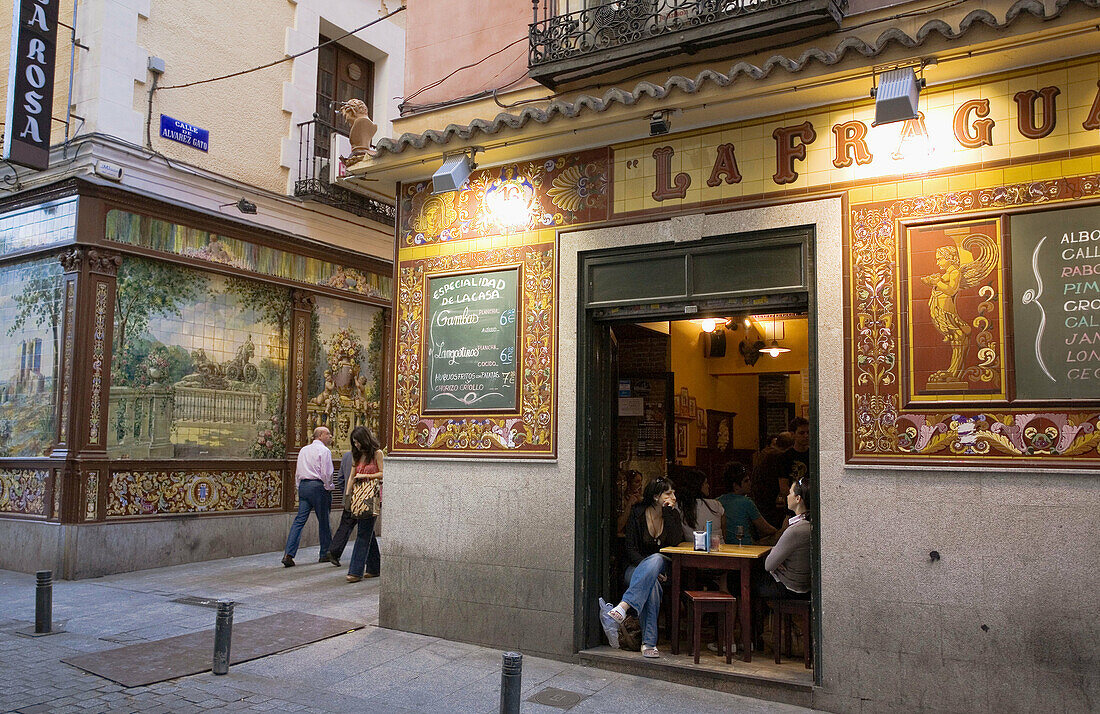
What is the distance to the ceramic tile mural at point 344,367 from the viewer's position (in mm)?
14641

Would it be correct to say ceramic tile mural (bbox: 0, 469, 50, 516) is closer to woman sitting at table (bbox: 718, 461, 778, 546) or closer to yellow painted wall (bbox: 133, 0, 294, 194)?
yellow painted wall (bbox: 133, 0, 294, 194)

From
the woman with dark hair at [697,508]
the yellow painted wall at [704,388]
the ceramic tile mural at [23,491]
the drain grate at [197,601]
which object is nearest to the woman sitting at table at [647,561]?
the woman with dark hair at [697,508]

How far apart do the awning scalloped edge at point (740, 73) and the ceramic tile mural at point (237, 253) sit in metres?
5.05

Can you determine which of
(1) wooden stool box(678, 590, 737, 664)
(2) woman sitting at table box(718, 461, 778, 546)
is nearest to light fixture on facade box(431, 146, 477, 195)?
(2) woman sitting at table box(718, 461, 778, 546)

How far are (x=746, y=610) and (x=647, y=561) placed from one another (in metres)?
0.94

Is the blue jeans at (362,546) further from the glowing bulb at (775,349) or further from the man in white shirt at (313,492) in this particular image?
the glowing bulb at (775,349)

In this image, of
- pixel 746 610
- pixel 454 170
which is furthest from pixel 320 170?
pixel 746 610

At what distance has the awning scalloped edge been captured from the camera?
224 inches

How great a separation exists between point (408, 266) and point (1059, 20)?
19.5 ft

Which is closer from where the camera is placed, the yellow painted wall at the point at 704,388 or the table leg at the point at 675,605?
the table leg at the point at 675,605

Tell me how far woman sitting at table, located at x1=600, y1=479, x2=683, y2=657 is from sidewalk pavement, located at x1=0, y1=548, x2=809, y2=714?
17.2 inches

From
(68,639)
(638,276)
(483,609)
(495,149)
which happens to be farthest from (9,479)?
(638,276)

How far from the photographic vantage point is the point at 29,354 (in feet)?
39.0

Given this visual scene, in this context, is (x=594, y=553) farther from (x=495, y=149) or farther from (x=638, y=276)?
(x=495, y=149)
